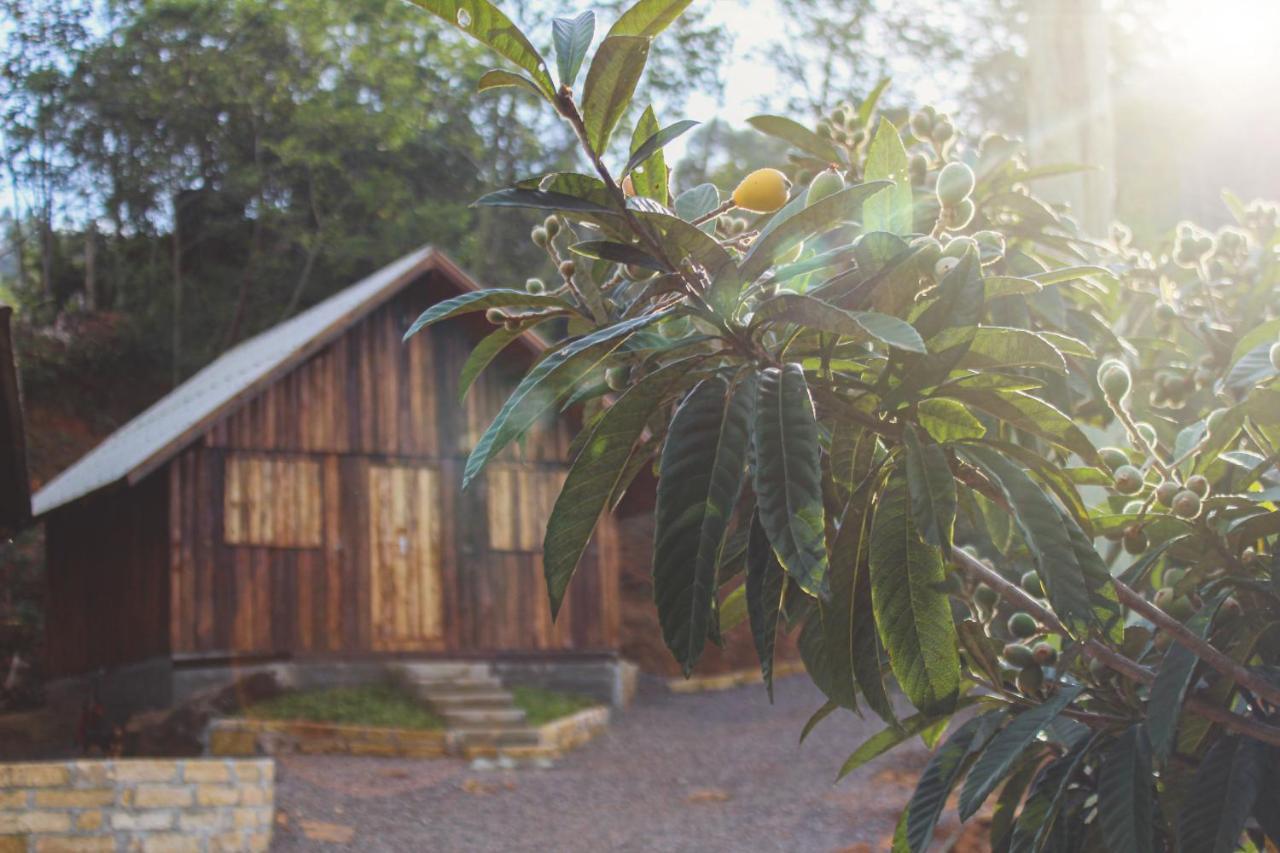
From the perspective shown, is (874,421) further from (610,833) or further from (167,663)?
(167,663)

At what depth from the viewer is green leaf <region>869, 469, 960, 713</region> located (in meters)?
2.30

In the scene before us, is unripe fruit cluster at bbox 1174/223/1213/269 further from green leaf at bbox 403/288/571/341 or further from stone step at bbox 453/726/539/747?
stone step at bbox 453/726/539/747

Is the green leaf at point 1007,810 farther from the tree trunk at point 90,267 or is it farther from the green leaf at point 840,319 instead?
the tree trunk at point 90,267

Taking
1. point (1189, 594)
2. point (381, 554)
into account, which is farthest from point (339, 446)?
point (1189, 594)

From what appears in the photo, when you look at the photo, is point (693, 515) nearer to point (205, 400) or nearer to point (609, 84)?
point (609, 84)

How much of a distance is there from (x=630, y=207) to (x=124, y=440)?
17.6 meters

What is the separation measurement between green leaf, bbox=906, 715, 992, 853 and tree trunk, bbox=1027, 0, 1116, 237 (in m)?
4.10

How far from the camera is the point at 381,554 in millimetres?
15133

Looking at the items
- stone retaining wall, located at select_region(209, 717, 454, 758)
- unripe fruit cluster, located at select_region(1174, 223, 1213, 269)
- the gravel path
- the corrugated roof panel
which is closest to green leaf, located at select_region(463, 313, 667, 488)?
unripe fruit cluster, located at select_region(1174, 223, 1213, 269)

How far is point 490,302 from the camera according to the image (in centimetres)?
263

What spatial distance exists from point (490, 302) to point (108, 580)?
51.2 ft

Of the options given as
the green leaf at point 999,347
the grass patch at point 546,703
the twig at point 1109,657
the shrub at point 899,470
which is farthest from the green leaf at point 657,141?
the grass patch at point 546,703

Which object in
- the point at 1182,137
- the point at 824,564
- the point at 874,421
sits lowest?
the point at 824,564

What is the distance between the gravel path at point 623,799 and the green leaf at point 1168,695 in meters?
6.61
